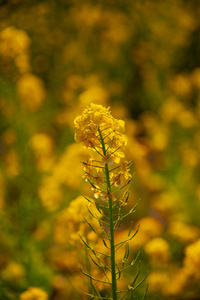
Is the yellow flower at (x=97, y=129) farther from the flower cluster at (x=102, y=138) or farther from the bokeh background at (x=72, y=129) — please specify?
the bokeh background at (x=72, y=129)

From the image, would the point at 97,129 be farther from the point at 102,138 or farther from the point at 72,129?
the point at 72,129

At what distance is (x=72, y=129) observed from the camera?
3.63 m

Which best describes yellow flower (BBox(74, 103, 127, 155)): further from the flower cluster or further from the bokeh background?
the bokeh background

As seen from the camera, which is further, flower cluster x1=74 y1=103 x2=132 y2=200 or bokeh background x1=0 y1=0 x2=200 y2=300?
bokeh background x1=0 y1=0 x2=200 y2=300

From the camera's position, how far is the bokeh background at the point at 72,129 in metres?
2.46

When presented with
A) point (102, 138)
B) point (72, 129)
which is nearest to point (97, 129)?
point (102, 138)

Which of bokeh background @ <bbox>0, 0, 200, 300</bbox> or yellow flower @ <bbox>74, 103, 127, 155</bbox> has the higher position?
bokeh background @ <bbox>0, 0, 200, 300</bbox>

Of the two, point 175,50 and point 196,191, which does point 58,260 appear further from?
point 175,50

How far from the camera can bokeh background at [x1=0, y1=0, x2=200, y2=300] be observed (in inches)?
96.7

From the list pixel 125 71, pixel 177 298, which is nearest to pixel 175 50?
pixel 125 71

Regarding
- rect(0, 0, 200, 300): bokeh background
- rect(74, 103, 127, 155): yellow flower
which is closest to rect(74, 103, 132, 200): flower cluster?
rect(74, 103, 127, 155): yellow flower

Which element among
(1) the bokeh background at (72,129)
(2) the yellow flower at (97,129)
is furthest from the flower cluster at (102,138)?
(1) the bokeh background at (72,129)

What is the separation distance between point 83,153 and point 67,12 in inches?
153

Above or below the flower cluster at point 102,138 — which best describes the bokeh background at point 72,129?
above
